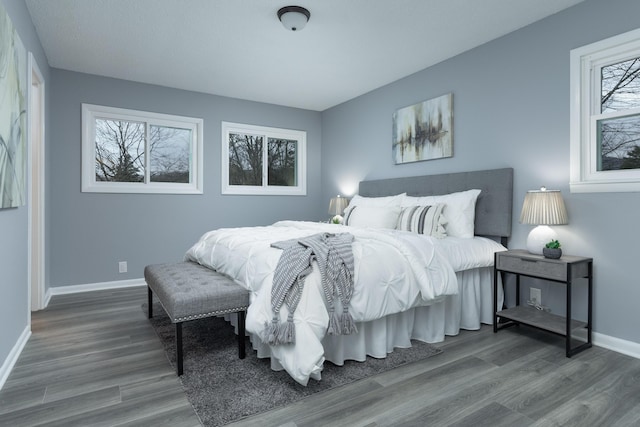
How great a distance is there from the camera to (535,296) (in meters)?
3.05

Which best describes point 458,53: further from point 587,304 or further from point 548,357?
point 548,357

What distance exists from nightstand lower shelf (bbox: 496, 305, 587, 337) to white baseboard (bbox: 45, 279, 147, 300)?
4.03m

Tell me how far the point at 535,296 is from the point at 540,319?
380mm

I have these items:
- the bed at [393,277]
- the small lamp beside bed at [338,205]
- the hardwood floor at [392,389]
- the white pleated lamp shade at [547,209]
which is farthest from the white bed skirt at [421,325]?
the small lamp beside bed at [338,205]

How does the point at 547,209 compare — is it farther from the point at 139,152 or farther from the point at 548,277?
the point at 139,152

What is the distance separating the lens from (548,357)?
8.01ft

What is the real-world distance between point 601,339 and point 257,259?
2.52 metres

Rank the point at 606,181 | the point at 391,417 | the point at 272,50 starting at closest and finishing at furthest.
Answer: the point at 391,417 → the point at 606,181 → the point at 272,50

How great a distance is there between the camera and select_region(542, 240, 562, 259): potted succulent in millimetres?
2586

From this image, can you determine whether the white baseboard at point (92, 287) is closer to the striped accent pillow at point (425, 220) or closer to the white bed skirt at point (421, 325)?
the white bed skirt at point (421, 325)

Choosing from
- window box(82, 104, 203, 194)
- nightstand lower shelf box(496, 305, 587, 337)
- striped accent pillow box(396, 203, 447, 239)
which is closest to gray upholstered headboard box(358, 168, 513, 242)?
striped accent pillow box(396, 203, 447, 239)

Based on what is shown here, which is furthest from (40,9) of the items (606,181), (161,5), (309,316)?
(606,181)

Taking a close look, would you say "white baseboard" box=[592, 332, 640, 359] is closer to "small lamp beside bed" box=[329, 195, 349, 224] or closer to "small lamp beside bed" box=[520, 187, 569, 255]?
"small lamp beside bed" box=[520, 187, 569, 255]

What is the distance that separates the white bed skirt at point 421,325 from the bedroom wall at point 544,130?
0.48m
